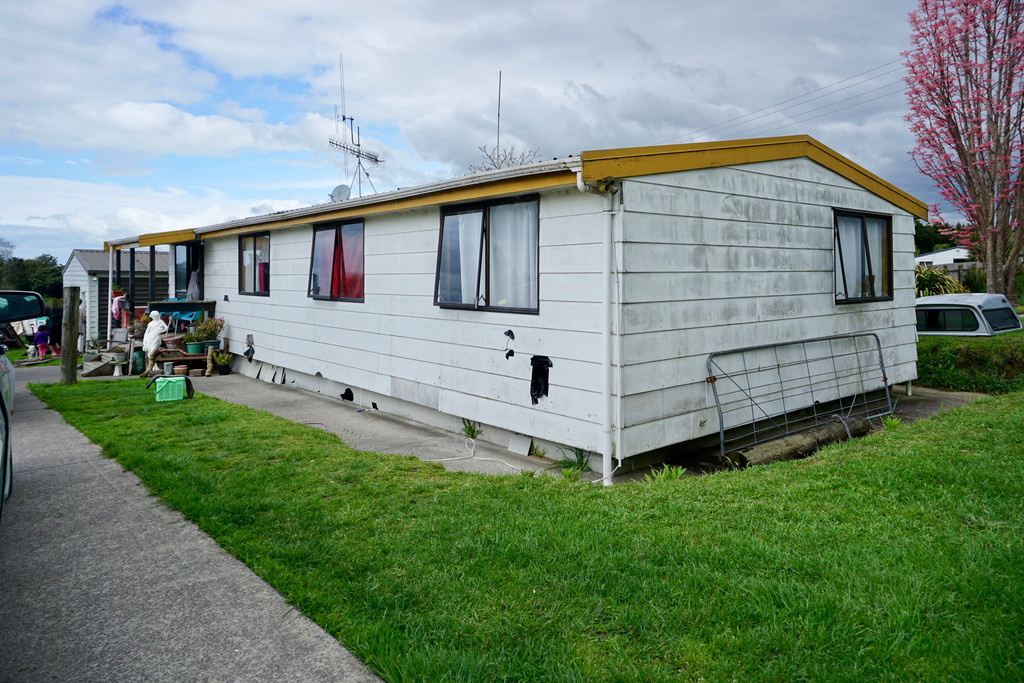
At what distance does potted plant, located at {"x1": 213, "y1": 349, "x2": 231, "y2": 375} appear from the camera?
44.2 ft

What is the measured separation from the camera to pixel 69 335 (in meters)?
11.4

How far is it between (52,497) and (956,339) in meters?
12.5

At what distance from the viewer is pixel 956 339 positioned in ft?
36.0

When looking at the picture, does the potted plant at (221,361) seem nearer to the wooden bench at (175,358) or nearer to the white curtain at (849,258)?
the wooden bench at (175,358)

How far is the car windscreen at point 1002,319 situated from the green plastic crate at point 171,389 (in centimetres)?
1287

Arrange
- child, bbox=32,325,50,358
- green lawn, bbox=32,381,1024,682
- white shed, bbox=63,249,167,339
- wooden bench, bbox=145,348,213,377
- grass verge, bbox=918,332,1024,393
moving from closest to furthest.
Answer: green lawn, bbox=32,381,1024,682, grass verge, bbox=918,332,1024,393, wooden bench, bbox=145,348,213,377, child, bbox=32,325,50,358, white shed, bbox=63,249,167,339

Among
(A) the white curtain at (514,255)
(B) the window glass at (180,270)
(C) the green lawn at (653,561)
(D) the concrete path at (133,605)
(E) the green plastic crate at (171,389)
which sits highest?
(B) the window glass at (180,270)

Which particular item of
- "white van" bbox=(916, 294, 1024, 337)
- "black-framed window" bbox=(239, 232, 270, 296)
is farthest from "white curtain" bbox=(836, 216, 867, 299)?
"black-framed window" bbox=(239, 232, 270, 296)

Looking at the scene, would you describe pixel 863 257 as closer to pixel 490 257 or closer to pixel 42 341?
pixel 490 257

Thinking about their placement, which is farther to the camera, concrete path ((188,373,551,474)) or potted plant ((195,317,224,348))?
potted plant ((195,317,224,348))

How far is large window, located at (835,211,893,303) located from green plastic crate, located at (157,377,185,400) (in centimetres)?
920

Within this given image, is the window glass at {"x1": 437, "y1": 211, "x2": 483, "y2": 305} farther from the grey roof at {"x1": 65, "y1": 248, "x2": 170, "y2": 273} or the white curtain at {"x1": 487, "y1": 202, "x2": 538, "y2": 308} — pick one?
the grey roof at {"x1": 65, "y1": 248, "x2": 170, "y2": 273}

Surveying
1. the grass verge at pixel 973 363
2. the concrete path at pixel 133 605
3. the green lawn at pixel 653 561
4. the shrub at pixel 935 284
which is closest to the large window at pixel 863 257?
the grass verge at pixel 973 363

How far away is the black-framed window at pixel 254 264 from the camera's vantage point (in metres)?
12.4
